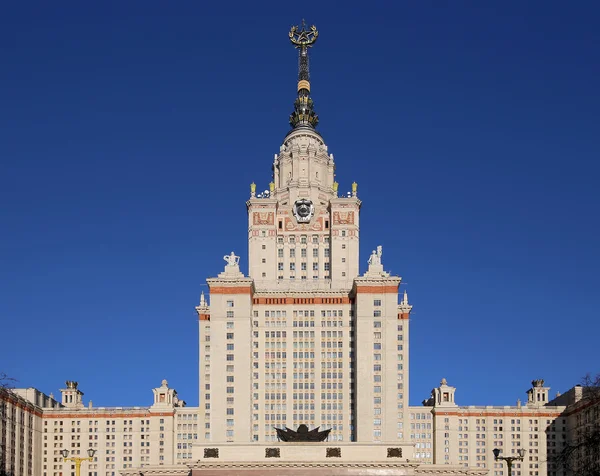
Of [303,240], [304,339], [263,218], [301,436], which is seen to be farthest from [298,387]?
[263,218]

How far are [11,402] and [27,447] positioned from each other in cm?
1509

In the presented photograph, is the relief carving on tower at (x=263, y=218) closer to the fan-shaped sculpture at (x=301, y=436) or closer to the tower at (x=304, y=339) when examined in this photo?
the tower at (x=304, y=339)

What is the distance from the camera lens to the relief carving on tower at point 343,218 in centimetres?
19160

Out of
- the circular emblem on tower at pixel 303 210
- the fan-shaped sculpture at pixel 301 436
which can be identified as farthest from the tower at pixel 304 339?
the fan-shaped sculpture at pixel 301 436

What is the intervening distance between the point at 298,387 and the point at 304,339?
33.0 feet

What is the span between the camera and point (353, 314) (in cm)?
18388

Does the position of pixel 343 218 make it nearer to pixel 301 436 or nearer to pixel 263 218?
pixel 263 218

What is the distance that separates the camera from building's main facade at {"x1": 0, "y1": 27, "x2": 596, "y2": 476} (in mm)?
175625

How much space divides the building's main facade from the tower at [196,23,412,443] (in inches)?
9.6

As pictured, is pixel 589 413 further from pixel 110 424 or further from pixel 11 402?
pixel 11 402

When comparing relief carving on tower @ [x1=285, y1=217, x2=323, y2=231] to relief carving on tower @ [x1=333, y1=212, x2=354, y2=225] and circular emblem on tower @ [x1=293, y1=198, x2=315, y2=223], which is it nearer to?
circular emblem on tower @ [x1=293, y1=198, x2=315, y2=223]

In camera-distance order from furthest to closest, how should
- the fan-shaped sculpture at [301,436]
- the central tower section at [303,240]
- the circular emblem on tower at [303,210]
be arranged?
1. the circular emblem on tower at [303,210]
2. the central tower section at [303,240]
3. the fan-shaped sculpture at [301,436]

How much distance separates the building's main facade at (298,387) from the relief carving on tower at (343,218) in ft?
0.81

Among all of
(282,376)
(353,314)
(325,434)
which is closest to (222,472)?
(325,434)
